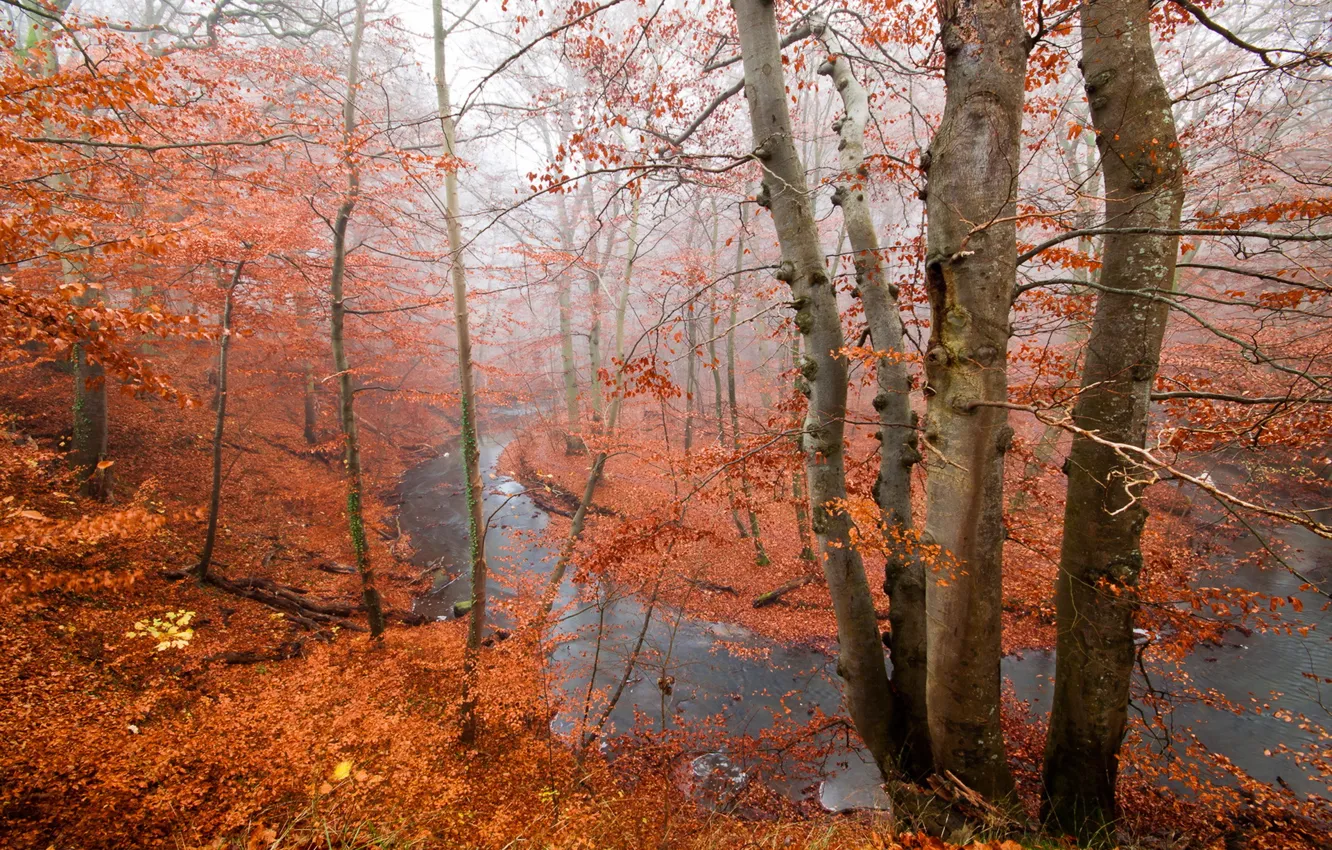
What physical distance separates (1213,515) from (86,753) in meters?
19.6

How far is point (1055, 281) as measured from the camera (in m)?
2.58

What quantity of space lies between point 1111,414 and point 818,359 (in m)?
2.05

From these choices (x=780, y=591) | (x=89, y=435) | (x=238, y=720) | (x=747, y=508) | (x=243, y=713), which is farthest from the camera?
(x=780, y=591)

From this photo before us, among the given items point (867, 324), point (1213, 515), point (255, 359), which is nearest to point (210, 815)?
point (867, 324)

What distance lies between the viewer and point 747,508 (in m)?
7.56

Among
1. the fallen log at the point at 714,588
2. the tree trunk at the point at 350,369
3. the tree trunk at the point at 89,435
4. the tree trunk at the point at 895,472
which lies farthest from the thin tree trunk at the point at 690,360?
the tree trunk at the point at 89,435

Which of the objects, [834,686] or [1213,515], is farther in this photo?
[1213,515]

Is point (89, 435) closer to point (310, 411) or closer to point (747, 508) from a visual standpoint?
point (310, 411)

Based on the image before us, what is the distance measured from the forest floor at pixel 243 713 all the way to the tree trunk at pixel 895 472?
994mm

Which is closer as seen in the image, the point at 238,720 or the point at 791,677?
the point at 238,720

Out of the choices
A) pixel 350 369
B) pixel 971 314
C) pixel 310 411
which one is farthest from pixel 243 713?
pixel 310 411

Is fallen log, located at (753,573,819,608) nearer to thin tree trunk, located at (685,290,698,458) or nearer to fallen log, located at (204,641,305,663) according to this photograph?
thin tree trunk, located at (685,290,698,458)

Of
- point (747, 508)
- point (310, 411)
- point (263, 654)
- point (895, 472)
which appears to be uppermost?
point (895, 472)

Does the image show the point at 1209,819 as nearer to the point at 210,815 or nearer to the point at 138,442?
the point at 210,815
